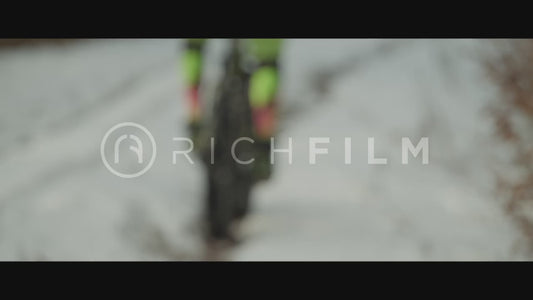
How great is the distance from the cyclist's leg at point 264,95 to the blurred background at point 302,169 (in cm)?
42

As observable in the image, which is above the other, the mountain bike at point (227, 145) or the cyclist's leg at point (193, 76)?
the cyclist's leg at point (193, 76)

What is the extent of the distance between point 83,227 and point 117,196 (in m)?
0.54

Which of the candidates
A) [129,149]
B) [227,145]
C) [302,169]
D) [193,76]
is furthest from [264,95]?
[302,169]

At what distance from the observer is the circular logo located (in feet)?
18.4

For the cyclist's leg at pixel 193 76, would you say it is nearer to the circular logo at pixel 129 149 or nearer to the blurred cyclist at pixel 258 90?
the blurred cyclist at pixel 258 90

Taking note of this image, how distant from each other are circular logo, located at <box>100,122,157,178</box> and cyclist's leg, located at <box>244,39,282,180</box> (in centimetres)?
96

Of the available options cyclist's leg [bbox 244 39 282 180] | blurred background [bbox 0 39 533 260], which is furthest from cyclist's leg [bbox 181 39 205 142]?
cyclist's leg [bbox 244 39 282 180]

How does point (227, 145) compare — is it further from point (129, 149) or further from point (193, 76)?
point (129, 149)

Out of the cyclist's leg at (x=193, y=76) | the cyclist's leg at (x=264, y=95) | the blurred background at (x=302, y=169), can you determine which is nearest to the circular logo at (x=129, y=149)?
the blurred background at (x=302, y=169)

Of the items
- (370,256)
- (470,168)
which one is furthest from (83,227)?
(470,168)

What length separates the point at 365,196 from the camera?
5809mm

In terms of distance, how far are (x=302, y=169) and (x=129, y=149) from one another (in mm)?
1668

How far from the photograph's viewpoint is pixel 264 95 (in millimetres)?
4695

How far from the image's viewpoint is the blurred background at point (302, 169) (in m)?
4.36
